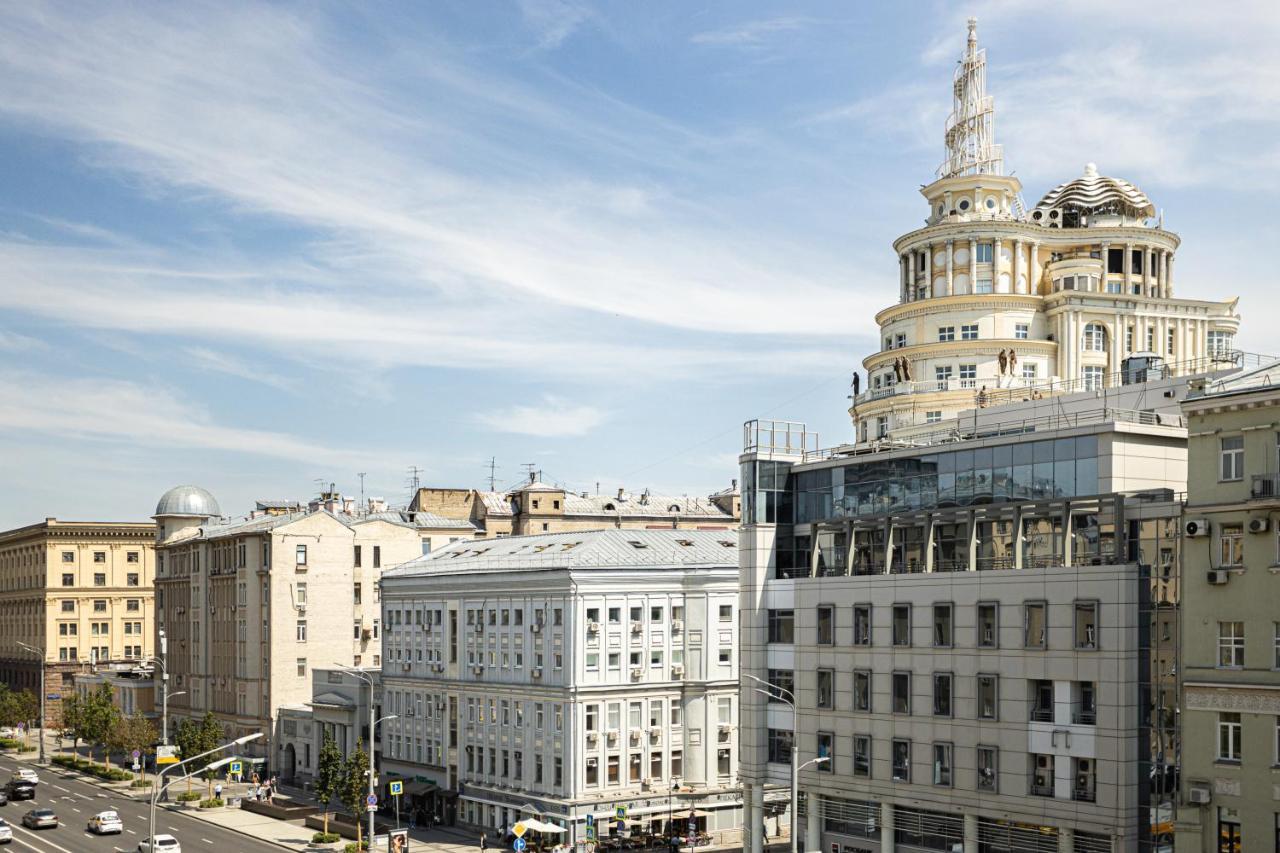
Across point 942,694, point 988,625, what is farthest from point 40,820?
point 988,625

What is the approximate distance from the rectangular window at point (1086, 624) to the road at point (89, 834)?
5415 cm

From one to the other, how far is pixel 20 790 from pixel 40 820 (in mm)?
15842

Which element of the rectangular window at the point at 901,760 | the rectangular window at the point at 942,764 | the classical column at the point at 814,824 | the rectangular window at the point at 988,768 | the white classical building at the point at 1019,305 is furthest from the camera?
the white classical building at the point at 1019,305

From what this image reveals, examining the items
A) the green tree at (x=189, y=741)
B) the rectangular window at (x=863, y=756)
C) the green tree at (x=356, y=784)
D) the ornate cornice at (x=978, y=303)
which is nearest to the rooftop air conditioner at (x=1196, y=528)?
the rectangular window at (x=863, y=756)

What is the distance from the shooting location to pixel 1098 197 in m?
121

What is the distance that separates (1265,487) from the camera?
5569 centimetres

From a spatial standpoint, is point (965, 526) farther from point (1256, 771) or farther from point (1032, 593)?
point (1256, 771)

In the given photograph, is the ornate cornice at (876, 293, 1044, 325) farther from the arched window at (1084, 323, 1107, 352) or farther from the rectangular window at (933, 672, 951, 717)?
the rectangular window at (933, 672, 951, 717)

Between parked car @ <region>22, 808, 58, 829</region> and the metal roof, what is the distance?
30049 millimetres

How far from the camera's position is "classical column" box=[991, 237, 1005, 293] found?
11512 cm

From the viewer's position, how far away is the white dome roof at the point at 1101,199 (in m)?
120

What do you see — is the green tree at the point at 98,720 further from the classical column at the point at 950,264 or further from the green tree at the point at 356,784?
the classical column at the point at 950,264

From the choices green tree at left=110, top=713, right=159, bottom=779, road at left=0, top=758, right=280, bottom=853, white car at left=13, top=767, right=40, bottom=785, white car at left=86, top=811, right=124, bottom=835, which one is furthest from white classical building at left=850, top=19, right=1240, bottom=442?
white car at left=13, top=767, right=40, bottom=785

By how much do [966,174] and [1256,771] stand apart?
75.9 meters
